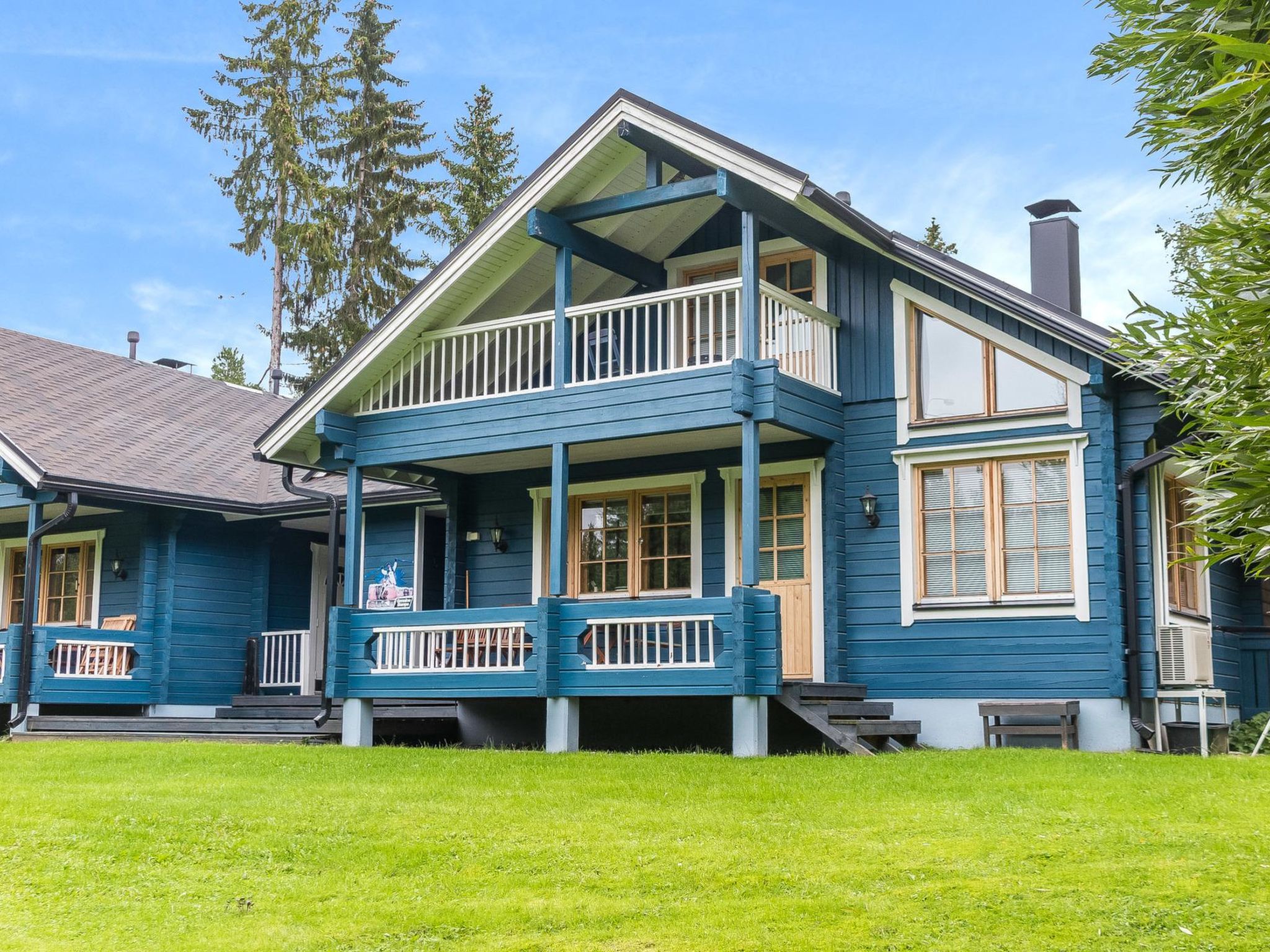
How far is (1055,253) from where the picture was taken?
51.0ft

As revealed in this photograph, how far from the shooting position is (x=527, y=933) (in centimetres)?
632

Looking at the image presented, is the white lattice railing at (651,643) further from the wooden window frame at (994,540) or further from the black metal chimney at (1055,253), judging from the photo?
the black metal chimney at (1055,253)

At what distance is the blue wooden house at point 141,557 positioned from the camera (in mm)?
16922

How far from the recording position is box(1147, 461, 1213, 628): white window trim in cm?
1315

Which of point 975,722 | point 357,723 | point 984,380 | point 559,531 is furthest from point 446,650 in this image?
point 984,380

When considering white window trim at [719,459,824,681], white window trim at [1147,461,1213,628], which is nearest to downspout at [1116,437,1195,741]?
white window trim at [1147,461,1213,628]

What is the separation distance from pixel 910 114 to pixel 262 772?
24086 mm

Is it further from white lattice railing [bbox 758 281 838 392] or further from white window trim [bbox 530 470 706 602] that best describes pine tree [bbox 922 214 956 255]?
white lattice railing [bbox 758 281 838 392]

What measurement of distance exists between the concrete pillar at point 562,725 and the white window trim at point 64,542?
26.0 feet

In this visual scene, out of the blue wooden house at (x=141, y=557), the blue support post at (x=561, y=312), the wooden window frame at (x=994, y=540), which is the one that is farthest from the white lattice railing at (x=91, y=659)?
the wooden window frame at (x=994, y=540)

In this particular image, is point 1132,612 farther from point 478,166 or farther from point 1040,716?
point 478,166

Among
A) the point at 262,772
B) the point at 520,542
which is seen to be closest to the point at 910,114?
the point at 520,542

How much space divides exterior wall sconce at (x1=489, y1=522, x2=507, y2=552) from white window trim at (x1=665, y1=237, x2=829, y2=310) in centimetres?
343

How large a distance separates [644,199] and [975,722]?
5866 millimetres
